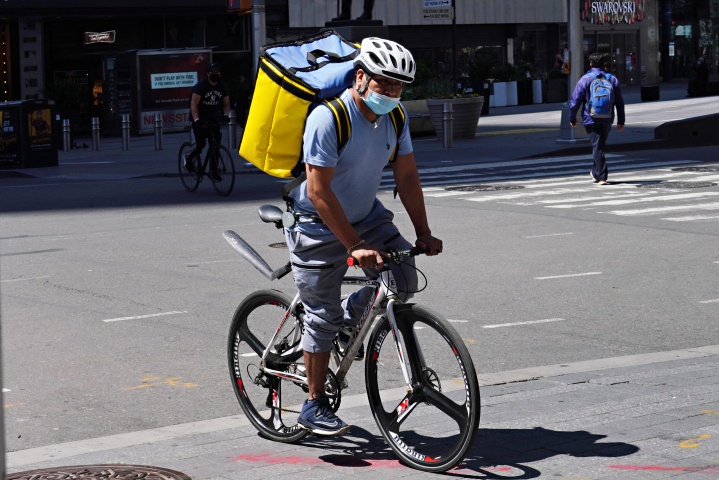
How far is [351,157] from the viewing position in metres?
4.54

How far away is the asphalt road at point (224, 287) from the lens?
614 centimetres

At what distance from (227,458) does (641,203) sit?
10713 mm

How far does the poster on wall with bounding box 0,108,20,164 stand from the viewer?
74.2ft

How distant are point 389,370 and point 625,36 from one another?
5404 cm

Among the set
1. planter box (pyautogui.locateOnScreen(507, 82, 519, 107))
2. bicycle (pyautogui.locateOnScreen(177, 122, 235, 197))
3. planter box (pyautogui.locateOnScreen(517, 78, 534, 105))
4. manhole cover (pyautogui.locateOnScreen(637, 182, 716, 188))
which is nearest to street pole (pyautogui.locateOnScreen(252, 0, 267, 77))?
bicycle (pyautogui.locateOnScreen(177, 122, 235, 197))

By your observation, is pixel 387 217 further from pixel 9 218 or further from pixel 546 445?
pixel 9 218

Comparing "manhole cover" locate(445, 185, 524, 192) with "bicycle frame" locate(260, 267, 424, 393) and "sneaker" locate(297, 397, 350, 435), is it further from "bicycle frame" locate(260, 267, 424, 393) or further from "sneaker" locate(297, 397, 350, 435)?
"sneaker" locate(297, 397, 350, 435)

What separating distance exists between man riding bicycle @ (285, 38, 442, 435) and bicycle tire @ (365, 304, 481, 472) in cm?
19

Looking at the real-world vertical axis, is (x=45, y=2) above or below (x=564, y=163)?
above

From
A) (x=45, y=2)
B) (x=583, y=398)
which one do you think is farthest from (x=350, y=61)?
(x=45, y=2)

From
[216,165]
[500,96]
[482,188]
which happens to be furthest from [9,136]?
[500,96]

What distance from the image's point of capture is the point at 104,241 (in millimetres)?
12078

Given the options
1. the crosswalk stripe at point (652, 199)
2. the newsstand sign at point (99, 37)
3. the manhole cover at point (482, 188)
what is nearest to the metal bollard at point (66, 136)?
the newsstand sign at point (99, 37)

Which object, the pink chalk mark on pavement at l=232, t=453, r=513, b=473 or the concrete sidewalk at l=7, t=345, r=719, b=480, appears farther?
the pink chalk mark on pavement at l=232, t=453, r=513, b=473
